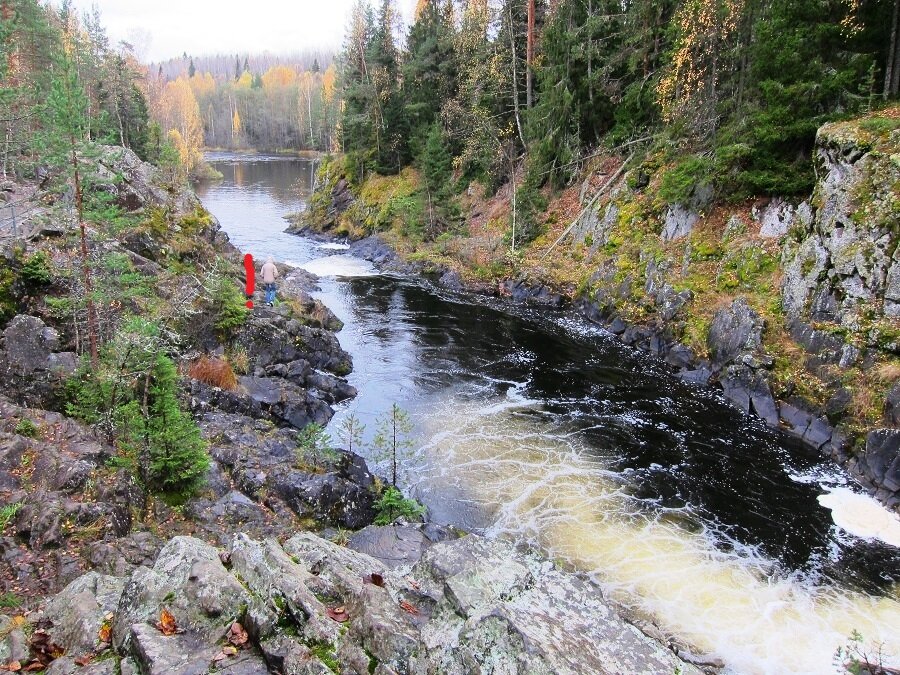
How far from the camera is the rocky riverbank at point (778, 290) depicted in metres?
14.1

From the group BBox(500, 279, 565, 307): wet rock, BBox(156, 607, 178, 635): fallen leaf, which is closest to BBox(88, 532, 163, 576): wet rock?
BBox(156, 607, 178, 635): fallen leaf

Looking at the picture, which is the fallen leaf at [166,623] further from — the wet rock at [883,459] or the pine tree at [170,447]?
the wet rock at [883,459]

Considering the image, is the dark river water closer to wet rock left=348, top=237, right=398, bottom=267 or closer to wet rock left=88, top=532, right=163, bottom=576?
wet rock left=88, top=532, right=163, bottom=576

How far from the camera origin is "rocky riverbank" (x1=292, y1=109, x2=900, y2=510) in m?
14.1

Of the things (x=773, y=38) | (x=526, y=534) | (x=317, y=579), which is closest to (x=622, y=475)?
(x=526, y=534)

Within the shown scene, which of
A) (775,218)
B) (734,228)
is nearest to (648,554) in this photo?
(775,218)

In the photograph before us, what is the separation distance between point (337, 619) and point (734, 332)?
16017 mm

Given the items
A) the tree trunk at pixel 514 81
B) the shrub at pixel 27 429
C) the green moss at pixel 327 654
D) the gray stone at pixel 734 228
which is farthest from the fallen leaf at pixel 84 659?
the tree trunk at pixel 514 81

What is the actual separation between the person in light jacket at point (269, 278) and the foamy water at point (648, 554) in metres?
8.22

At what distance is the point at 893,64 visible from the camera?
1708cm

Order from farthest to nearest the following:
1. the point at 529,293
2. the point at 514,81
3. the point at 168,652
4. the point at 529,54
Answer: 1. the point at 529,54
2. the point at 514,81
3. the point at 529,293
4. the point at 168,652

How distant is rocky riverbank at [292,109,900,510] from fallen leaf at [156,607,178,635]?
43.6 feet

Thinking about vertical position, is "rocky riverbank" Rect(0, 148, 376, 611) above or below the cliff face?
below

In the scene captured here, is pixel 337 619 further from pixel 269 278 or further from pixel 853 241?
pixel 853 241
